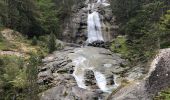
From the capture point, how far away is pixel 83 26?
2293 inches

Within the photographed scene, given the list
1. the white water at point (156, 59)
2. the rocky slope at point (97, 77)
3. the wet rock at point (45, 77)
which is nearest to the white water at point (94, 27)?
the rocky slope at point (97, 77)

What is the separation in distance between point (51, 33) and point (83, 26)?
16483 millimetres

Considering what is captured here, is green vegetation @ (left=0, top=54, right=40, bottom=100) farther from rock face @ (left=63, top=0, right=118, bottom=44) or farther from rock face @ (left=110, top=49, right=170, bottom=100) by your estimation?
rock face @ (left=63, top=0, right=118, bottom=44)

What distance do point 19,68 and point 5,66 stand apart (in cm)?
140

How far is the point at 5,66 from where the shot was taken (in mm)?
28969

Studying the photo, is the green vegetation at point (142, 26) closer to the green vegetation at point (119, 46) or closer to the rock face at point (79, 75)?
the green vegetation at point (119, 46)

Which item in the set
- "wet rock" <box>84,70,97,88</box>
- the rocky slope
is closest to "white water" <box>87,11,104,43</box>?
the rocky slope

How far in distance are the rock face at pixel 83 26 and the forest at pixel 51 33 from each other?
1006 millimetres

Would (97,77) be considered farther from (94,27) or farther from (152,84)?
(94,27)

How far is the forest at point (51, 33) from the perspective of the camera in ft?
85.0

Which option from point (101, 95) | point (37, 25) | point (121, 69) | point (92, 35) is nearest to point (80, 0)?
point (92, 35)

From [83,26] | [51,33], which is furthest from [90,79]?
[83,26]

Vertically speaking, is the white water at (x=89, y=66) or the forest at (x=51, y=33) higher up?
the forest at (x=51, y=33)

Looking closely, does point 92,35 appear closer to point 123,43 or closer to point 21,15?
point 123,43
